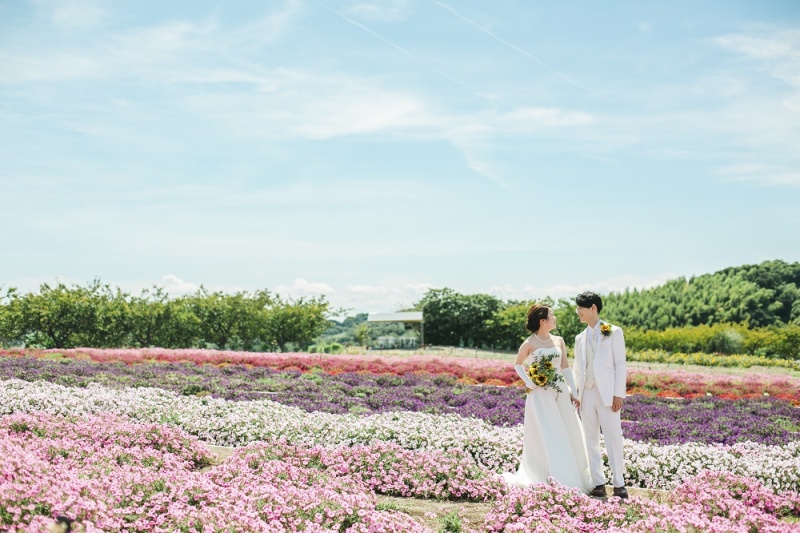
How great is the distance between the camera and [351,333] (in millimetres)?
58188

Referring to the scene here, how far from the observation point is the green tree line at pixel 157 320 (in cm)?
3819

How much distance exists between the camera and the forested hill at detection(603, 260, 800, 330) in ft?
152

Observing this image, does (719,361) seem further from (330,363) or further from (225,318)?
(225,318)

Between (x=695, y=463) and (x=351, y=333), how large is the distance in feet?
164

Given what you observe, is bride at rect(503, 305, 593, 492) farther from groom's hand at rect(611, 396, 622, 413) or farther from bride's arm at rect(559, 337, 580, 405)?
groom's hand at rect(611, 396, 622, 413)

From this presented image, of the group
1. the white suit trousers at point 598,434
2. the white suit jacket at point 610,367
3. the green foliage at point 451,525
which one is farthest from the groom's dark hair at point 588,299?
the green foliage at point 451,525

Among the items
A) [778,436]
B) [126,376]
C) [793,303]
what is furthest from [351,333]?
[778,436]

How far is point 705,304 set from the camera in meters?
47.3

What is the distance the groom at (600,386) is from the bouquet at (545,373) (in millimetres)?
239

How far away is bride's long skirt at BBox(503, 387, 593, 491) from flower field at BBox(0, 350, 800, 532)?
476 millimetres

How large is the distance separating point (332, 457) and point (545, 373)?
2.77 m

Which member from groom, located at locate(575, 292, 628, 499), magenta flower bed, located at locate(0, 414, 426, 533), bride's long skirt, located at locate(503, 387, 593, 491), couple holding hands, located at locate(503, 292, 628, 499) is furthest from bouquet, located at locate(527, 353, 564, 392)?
magenta flower bed, located at locate(0, 414, 426, 533)

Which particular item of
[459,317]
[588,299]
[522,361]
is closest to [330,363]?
[522,361]

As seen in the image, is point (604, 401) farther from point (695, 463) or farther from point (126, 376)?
point (126, 376)
